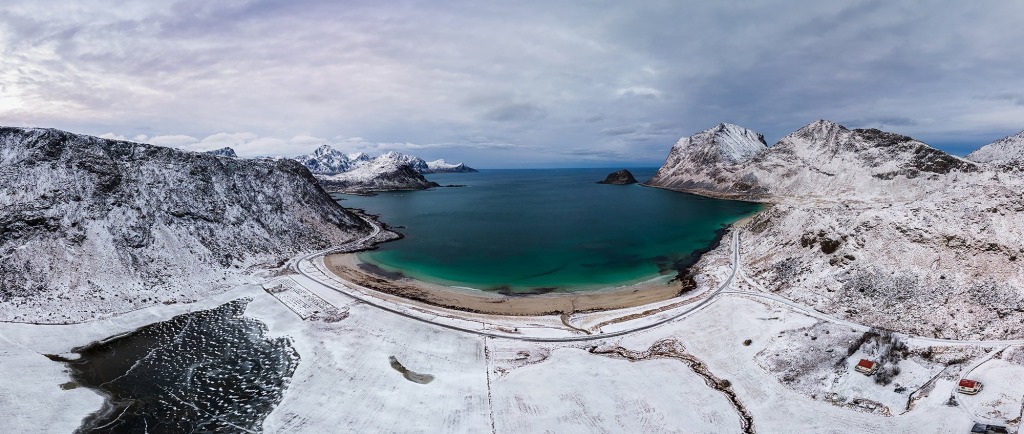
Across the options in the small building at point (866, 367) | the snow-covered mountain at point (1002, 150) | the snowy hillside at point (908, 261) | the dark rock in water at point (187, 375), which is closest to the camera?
the dark rock in water at point (187, 375)

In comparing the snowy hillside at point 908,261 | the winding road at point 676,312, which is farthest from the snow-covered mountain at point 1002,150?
the winding road at point 676,312

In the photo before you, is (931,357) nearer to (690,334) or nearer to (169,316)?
(690,334)

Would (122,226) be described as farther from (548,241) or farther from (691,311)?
(691,311)

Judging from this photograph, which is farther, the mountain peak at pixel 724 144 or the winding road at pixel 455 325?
the mountain peak at pixel 724 144

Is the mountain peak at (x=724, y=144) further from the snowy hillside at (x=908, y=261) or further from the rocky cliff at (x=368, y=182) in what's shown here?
the rocky cliff at (x=368, y=182)

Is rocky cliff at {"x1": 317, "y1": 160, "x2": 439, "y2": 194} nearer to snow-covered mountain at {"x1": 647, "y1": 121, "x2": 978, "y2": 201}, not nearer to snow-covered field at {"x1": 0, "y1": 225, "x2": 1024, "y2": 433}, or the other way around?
snow-covered mountain at {"x1": 647, "y1": 121, "x2": 978, "y2": 201}

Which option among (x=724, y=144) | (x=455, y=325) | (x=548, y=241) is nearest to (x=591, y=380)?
(x=455, y=325)

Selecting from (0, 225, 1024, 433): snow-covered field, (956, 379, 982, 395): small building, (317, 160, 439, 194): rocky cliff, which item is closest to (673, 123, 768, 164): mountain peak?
(317, 160, 439, 194): rocky cliff

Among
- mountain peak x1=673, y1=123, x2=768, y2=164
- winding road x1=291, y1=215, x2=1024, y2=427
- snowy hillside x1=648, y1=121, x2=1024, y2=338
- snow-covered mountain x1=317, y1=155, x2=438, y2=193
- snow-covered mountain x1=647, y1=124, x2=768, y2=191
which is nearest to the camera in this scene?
winding road x1=291, y1=215, x2=1024, y2=427
